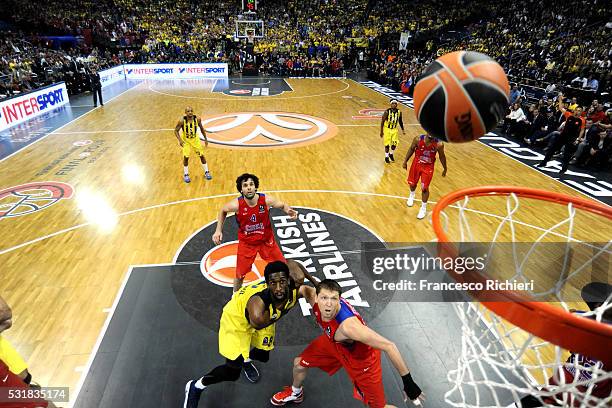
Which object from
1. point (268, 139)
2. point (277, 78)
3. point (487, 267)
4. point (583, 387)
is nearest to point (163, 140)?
point (268, 139)

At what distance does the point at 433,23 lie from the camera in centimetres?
3112

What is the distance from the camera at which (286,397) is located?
3.44m

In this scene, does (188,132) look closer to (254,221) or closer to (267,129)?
(254,221)

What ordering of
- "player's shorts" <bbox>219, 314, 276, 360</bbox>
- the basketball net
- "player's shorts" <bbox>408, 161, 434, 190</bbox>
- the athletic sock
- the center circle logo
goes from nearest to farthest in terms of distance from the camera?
the basketball net
"player's shorts" <bbox>219, 314, 276, 360</bbox>
the athletic sock
the center circle logo
"player's shorts" <bbox>408, 161, 434, 190</bbox>

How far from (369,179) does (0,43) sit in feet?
73.7

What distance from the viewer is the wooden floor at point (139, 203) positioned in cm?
463

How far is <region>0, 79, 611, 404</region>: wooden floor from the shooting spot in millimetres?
4629

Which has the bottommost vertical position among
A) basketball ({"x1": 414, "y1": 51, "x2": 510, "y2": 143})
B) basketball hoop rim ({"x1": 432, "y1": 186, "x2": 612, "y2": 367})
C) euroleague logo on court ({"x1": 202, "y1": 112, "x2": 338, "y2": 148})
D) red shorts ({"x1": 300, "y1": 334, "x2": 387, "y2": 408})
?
euroleague logo on court ({"x1": 202, "y1": 112, "x2": 338, "y2": 148})

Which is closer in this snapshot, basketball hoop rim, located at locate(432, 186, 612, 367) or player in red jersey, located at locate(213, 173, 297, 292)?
basketball hoop rim, located at locate(432, 186, 612, 367)

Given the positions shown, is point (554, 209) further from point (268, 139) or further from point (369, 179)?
point (268, 139)

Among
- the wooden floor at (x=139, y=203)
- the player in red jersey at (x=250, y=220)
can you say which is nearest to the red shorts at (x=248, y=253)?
the player in red jersey at (x=250, y=220)

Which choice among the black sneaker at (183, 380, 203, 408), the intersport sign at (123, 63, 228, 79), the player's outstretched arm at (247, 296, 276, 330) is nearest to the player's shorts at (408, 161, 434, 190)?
the player's outstretched arm at (247, 296, 276, 330)

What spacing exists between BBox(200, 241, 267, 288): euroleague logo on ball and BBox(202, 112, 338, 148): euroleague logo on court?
5.71m

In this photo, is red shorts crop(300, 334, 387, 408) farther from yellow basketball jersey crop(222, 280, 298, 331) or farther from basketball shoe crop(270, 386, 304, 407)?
basketball shoe crop(270, 386, 304, 407)
